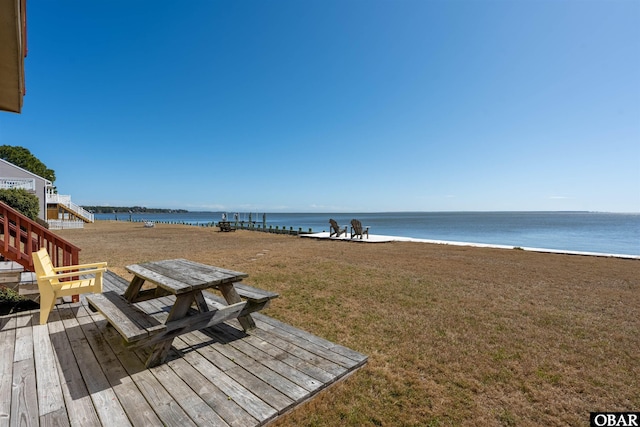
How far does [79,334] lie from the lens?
3.38m

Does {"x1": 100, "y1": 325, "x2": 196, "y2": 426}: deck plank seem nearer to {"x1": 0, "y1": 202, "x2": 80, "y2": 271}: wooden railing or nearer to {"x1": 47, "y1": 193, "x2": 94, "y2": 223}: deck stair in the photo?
{"x1": 0, "y1": 202, "x2": 80, "y2": 271}: wooden railing

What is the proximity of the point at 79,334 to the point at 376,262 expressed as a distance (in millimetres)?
7809

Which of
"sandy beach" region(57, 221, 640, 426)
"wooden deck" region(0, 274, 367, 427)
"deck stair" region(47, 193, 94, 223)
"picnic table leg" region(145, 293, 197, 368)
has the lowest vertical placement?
"sandy beach" region(57, 221, 640, 426)

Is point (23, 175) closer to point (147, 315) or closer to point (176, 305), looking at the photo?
point (147, 315)

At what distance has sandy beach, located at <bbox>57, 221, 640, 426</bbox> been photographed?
7.97 feet

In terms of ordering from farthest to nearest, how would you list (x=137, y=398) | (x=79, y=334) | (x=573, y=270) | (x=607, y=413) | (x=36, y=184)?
1. (x=36, y=184)
2. (x=573, y=270)
3. (x=79, y=334)
4. (x=607, y=413)
5. (x=137, y=398)

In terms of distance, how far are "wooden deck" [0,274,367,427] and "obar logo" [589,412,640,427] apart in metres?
2.01

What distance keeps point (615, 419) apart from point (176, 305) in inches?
162

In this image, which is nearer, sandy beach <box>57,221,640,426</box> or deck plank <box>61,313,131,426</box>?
deck plank <box>61,313,131,426</box>

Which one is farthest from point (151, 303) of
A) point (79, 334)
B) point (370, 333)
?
point (370, 333)

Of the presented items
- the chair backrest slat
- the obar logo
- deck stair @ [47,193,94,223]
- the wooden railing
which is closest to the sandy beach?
the obar logo

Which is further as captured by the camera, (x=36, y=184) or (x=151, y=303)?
(x=36, y=184)

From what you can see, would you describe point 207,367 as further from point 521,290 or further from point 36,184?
point 36,184

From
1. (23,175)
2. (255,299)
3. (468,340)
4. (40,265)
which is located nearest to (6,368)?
(40,265)
